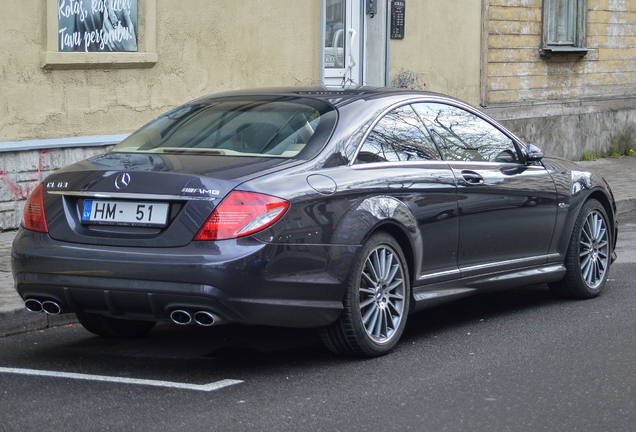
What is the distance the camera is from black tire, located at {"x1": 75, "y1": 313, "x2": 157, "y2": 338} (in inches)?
223

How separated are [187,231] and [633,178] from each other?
11540mm

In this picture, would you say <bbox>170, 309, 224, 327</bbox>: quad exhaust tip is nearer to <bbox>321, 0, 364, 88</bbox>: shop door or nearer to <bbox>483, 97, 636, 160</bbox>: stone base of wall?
<bbox>321, 0, 364, 88</bbox>: shop door

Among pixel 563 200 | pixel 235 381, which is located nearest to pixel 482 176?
pixel 563 200

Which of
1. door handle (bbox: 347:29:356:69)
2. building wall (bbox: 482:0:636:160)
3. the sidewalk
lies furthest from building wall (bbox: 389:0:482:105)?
the sidewalk

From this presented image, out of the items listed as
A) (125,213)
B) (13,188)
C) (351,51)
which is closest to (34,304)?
(125,213)

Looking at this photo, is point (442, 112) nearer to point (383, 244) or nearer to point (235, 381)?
point (383, 244)

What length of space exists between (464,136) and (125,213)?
2362 mm

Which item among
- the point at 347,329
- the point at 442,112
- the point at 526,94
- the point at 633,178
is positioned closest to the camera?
the point at 347,329

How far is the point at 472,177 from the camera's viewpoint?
232 inches

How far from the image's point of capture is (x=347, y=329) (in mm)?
5023

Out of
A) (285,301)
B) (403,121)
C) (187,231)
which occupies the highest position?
(403,121)

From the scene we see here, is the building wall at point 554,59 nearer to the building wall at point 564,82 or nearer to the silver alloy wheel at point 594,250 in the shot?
the building wall at point 564,82

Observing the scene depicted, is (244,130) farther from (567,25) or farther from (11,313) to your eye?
(567,25)

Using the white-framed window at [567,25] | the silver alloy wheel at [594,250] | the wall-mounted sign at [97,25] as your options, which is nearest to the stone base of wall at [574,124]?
the white-framed window at [567,25]
